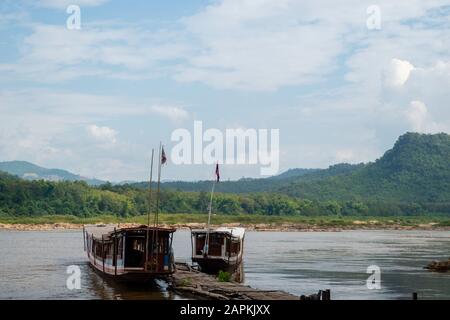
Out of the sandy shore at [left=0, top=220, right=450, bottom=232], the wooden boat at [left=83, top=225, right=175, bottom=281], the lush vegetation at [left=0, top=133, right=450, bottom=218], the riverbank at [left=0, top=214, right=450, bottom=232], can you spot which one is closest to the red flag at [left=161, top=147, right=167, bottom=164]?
the wooden boat at [left=83, top=225, right=175, bottom=281]

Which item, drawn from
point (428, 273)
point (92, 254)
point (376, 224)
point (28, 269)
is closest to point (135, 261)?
point (92, 254)

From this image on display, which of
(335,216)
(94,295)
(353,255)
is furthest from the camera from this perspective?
(335,216)

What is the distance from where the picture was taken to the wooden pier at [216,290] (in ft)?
90.2

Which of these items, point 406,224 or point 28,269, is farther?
point 406,224

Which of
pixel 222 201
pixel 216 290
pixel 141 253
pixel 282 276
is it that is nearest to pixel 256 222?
pixel 222 201

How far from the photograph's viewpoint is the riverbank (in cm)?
12850

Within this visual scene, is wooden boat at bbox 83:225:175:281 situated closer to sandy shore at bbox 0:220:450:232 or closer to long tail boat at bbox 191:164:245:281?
long tail boat at bbox 191:164:245:281

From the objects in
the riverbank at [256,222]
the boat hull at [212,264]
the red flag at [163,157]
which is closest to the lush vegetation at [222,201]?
the riverbank at [256,222]

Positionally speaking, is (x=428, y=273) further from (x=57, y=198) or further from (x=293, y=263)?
(x=57, y=198)

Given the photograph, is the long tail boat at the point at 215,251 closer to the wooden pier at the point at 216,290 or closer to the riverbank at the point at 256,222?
the wooden pier at the point at 216,290

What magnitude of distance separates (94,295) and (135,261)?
2852 millimetres

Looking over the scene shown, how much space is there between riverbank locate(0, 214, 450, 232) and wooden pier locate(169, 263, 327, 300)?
8536cm

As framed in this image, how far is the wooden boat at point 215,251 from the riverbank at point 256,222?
252ft
